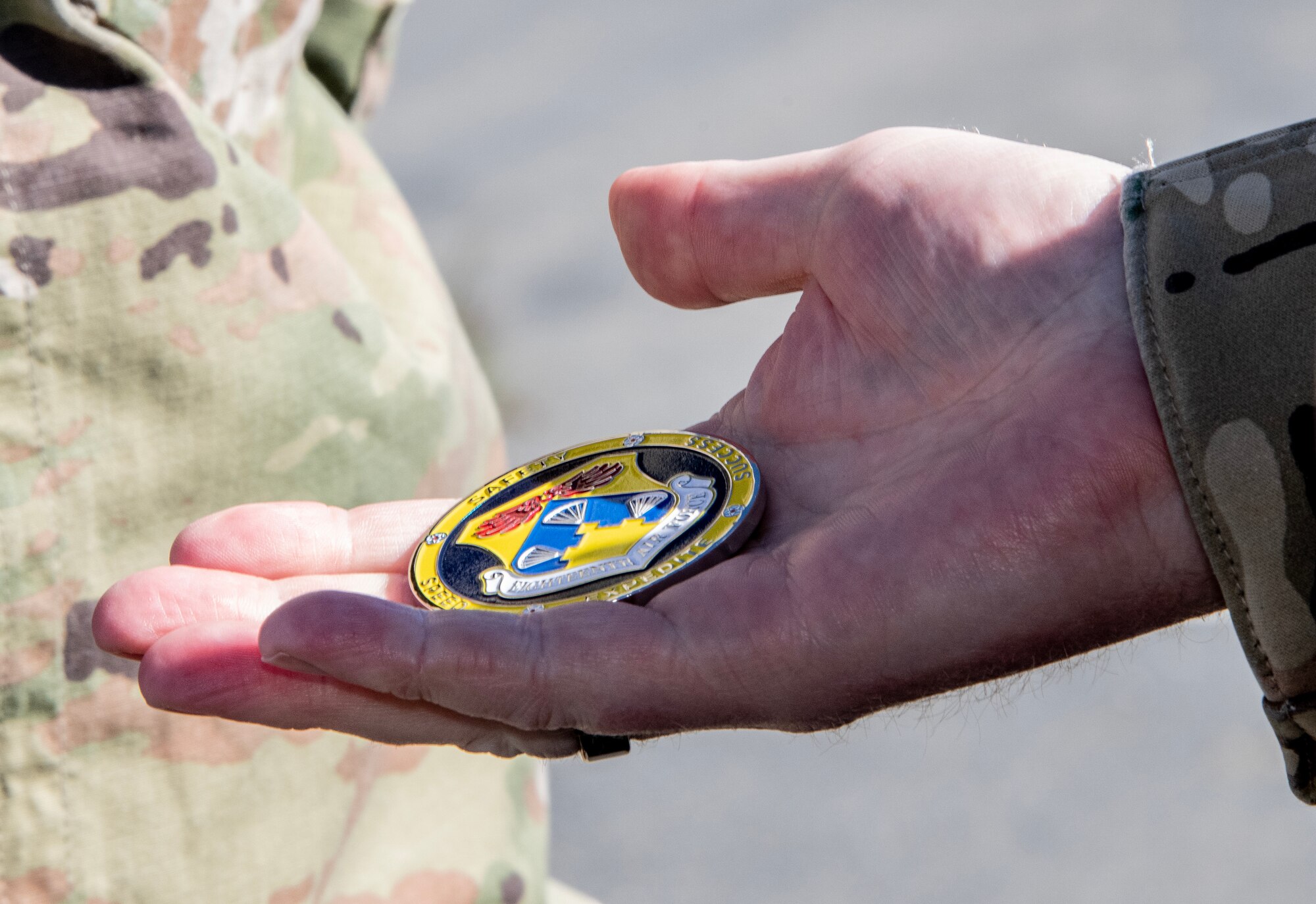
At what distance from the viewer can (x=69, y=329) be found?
1.79 meters

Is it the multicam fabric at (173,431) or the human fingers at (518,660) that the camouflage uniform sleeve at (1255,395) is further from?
the multicam fabric at (173,431)

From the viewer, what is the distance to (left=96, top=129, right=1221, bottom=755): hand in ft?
4.79

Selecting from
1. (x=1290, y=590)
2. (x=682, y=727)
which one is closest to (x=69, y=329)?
(x=682, y=727)

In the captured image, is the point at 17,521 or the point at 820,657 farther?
the point at 17,521

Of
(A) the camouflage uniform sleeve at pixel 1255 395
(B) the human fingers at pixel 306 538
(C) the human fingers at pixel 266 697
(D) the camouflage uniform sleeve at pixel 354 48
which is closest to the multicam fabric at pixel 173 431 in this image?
(B) the human fingers at pixel 306 538

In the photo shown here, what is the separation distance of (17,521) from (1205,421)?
157 centimetres

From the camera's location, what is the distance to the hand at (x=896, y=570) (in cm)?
146

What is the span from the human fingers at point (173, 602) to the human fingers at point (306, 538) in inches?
1.2

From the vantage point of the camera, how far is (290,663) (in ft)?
4.64

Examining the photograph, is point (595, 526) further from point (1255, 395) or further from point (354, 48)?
point (354, 48)

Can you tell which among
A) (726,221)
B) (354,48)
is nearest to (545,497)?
(726,221)

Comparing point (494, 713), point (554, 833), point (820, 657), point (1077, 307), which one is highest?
point (1077, 307)

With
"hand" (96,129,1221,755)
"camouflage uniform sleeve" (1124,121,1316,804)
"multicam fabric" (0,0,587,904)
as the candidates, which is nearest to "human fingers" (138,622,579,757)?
"hand" (96,129,1221,755)

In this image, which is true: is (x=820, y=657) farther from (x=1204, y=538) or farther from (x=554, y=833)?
(x=554, y=833)
